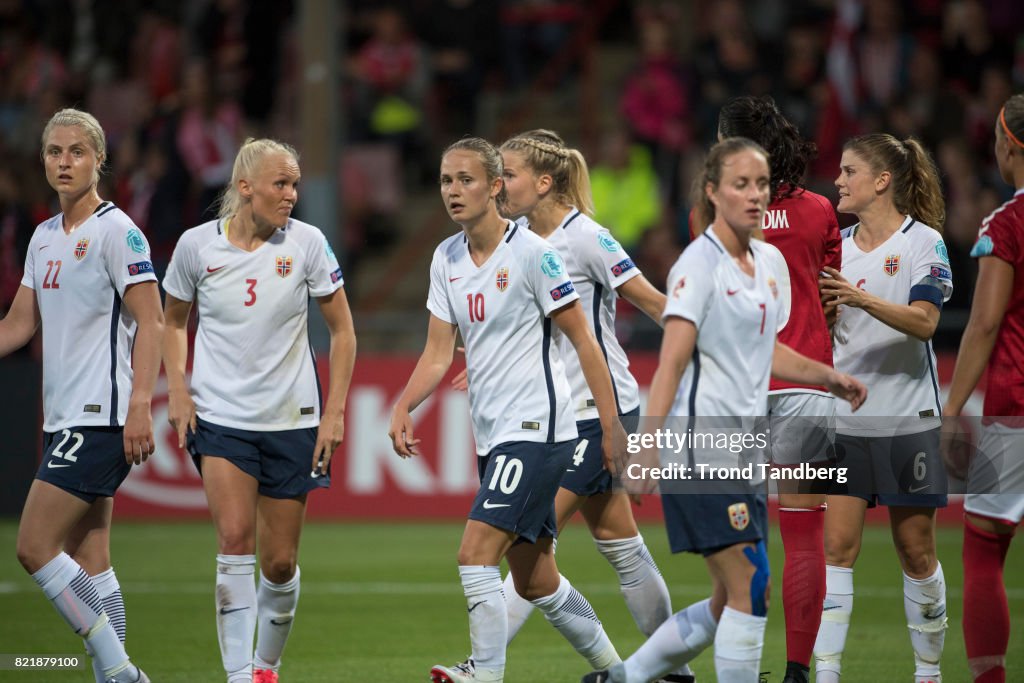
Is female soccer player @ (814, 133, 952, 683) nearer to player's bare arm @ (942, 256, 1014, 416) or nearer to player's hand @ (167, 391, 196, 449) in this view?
player's bare arm @ (942, 256, 1014, 416)

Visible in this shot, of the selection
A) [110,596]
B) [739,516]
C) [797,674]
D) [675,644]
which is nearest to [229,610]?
[110,596]

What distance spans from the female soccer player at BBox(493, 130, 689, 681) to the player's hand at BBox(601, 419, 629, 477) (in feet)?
2.51

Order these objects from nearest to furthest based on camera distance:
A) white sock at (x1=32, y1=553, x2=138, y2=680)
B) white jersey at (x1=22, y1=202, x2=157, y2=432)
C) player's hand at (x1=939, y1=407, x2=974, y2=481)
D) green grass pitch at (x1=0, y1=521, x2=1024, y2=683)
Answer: player's hand at (x1=939, y1=407, x2=974, y2=481), white sock at (x1=32, y1=553, x2=138, y2=680), white jersey at (x1=22, y1=202, x2=157, y2=432), green grass pitch at (x1=0, y1=521, x2=1024, y2=683)

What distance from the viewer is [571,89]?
18344mm

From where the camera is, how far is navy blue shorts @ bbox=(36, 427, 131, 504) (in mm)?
6137

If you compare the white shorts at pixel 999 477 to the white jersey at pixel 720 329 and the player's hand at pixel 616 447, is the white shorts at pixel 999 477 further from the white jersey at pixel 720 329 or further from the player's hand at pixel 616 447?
the player's hand at pixel 616 447

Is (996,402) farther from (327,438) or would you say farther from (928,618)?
(327,438)

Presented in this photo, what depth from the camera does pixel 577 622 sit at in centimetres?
614

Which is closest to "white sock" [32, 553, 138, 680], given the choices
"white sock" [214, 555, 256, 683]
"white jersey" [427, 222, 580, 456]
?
"white sock" [214, 555, 256, 683]

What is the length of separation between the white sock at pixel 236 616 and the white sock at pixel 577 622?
1259 mm

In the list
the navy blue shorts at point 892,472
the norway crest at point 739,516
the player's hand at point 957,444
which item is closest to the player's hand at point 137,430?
the norway crest at point 739,516

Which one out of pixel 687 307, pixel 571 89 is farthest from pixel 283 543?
pixel 571 89

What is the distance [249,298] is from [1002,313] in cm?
323

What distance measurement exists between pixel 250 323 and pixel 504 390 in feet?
4.17
